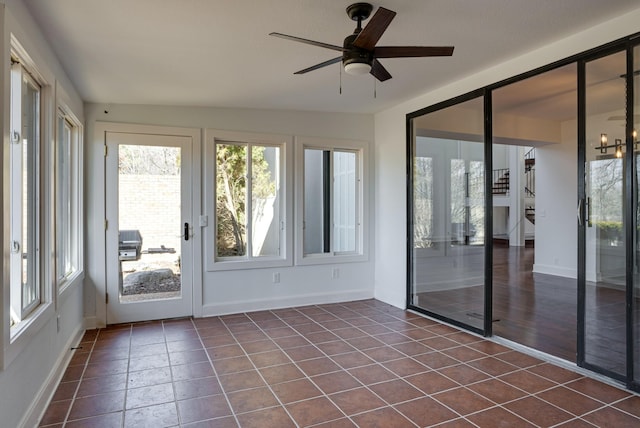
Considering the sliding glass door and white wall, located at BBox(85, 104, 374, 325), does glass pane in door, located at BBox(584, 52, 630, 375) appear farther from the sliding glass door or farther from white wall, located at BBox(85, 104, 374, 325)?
white wall, located at BBox(85, 104, 374, 325)

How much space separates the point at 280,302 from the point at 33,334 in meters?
2.93

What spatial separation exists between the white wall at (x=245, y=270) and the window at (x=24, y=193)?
1588 mm

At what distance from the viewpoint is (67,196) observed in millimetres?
3785

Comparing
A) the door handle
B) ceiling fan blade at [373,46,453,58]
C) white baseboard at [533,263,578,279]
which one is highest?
ceiling fan blade at [373,46,453,58]

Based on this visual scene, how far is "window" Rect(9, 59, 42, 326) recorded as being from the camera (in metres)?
2.30

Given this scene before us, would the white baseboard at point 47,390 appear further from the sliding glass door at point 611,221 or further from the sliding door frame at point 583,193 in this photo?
the sliding glass door at point 611,221

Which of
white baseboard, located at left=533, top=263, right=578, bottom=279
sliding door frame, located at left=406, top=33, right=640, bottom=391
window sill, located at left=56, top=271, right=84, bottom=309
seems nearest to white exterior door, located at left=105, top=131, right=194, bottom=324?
window sill, located at left=56, top=271, right=84, bottom=309

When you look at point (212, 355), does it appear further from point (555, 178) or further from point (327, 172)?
point (555, 178)

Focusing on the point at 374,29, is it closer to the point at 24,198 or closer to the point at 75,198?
the point at 24,198

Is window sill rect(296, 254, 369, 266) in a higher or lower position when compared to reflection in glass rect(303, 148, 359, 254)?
lower

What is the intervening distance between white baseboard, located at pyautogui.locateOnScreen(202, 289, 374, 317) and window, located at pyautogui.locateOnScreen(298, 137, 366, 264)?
496 millimetres

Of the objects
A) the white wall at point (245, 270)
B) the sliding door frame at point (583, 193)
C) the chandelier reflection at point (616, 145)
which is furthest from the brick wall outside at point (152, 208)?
the chandelier reflection at point (616, 145)

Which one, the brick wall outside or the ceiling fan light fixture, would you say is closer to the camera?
the ceiling fan light fixture

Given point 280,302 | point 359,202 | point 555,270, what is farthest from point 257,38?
point 555,270
